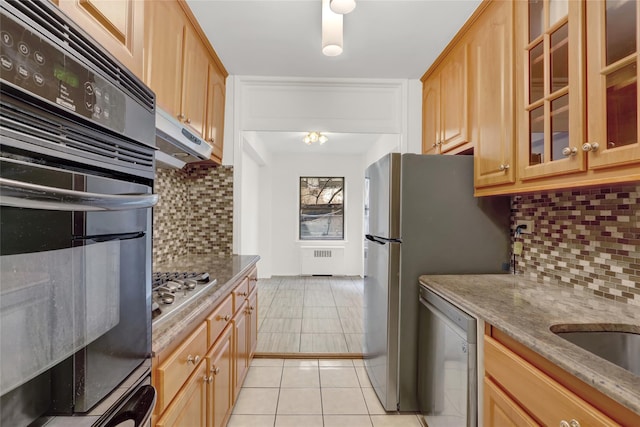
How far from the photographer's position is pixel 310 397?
207 centimetres

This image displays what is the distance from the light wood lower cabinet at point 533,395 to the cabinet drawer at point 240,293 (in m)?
1.30

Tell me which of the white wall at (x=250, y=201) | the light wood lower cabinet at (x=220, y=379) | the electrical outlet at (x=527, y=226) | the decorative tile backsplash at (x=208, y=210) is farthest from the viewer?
the white wall at (x=250, y=201)

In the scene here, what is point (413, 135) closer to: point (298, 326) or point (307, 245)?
point (298, 326)

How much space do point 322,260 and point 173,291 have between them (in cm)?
482

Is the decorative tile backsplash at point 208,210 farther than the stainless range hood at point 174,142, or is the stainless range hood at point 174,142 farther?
the decorative tile backsplash at point 208,210

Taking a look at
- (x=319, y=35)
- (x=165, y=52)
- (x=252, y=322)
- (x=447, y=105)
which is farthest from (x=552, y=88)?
(x=252, y=322)

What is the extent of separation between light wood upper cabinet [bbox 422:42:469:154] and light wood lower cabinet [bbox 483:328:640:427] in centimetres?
132

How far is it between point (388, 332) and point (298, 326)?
5.41 feet

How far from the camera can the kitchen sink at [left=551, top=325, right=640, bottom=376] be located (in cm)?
106

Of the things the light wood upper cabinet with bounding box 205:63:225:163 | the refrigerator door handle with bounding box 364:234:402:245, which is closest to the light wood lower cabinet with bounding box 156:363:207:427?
the refrigerator door handle with bounding box 364:234:402:245

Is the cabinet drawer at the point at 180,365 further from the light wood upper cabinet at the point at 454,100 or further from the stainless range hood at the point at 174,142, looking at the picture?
the light wood upper cabinet at the point at 454,100

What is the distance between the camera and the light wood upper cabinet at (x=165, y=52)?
148 cm

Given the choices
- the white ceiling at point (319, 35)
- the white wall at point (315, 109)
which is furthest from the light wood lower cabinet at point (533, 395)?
the white wall at point (315, 109)

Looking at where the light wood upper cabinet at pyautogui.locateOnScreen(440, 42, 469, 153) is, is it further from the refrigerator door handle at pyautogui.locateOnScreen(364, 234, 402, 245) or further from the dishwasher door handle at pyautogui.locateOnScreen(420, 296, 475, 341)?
the dishwasher door handle at pyautogui.locateOnScreen(420, 296, 475, 341)
